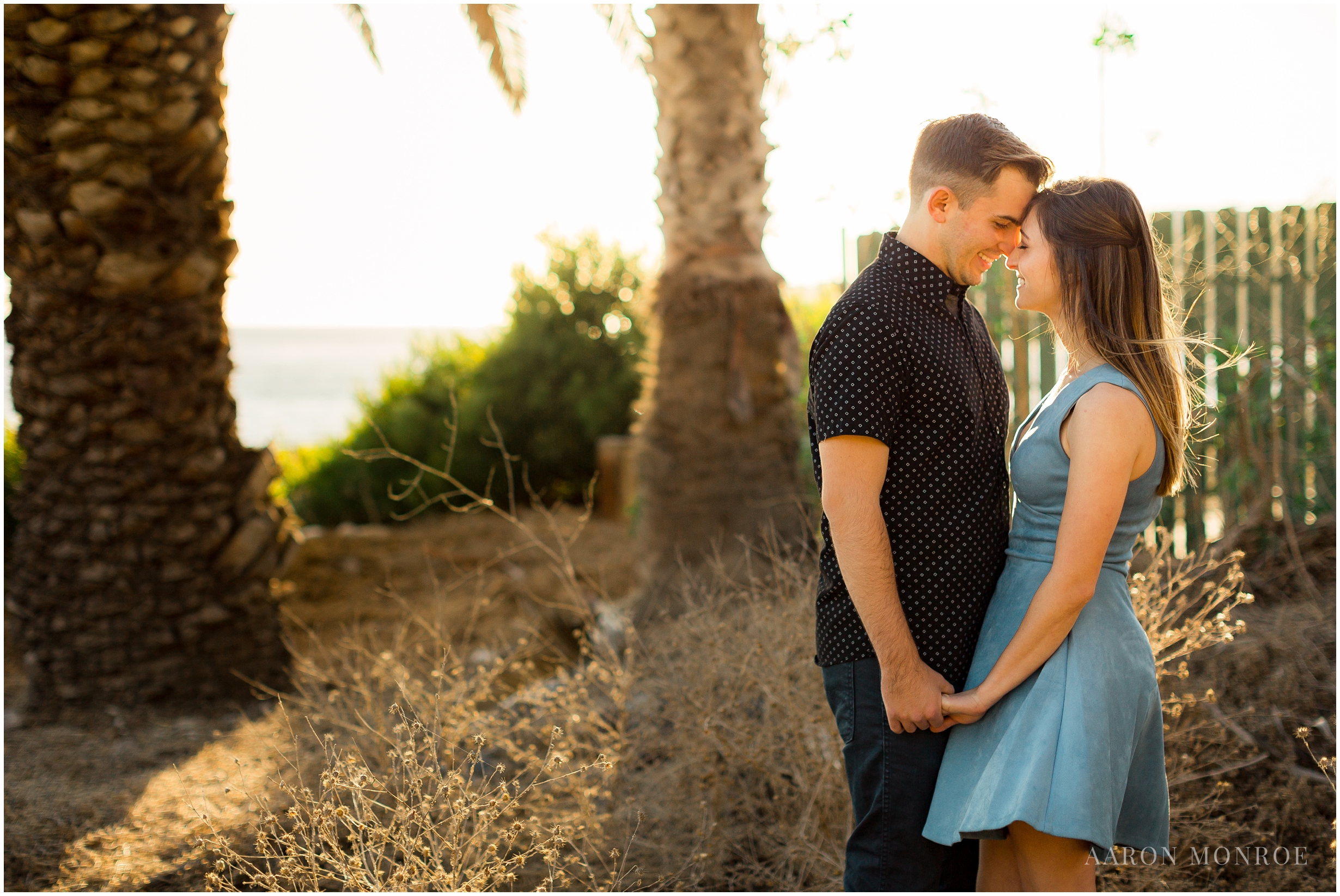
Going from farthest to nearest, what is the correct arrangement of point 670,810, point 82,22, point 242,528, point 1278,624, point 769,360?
point 769,360, point 242,528, point 82,22, point 1278,624, point 670,810

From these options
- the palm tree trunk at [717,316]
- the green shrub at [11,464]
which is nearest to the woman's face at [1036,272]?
the palm tree trunk at [717,316]

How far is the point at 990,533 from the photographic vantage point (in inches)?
72.6

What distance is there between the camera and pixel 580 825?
102 inches

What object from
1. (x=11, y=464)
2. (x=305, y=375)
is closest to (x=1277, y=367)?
(x=11, y=464)

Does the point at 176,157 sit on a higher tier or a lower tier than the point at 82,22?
lower

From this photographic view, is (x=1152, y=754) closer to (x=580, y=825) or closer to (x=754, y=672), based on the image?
(x=754, y=672)

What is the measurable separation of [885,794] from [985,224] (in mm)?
1143

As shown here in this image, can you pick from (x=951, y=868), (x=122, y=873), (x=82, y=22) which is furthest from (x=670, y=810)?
(x=82, y=22)

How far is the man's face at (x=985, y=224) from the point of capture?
1.81 m

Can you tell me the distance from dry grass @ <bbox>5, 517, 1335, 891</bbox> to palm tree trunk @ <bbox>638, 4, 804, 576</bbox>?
1255 millimetres

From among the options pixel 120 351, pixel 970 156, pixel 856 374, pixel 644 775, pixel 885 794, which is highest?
pixel 970 156

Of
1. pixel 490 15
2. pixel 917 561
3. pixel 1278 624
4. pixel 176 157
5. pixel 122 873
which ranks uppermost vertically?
pixel 490 15

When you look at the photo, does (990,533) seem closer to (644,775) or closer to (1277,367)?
(644,775)

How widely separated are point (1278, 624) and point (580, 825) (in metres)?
2.91
